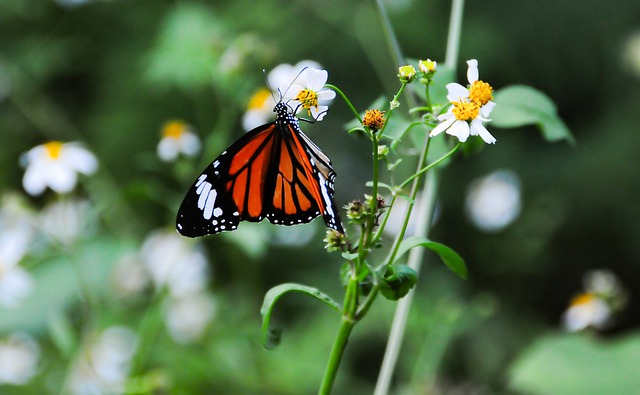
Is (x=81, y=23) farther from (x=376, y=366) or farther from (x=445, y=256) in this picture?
(x=445, y=256)

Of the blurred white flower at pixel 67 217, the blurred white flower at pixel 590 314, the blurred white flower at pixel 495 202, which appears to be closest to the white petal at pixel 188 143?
the blurred white flower at pixel 67 217

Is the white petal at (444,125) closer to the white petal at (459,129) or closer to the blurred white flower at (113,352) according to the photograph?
the white petal at (459,129)

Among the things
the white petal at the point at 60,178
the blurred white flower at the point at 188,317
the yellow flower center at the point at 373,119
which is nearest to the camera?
the yellow flower center at the point at 373,119

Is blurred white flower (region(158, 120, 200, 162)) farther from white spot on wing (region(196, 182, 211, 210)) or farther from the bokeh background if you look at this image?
white spot on wing (region(196, 182, 211, 210))

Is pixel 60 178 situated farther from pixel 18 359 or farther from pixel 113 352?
pixel 18 359

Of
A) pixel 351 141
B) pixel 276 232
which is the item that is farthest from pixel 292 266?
pixel 351 141

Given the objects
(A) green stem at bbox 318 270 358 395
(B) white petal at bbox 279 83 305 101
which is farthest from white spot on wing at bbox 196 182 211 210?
(A) green stem at bbox 318 270 358 395

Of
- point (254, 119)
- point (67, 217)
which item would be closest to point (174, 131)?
point (254, 119)
